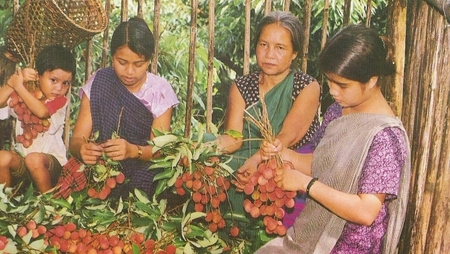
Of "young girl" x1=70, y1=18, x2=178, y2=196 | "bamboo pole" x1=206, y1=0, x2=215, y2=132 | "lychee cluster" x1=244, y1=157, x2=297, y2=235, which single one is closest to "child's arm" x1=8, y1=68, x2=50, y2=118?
"young girl" x1=70, y1=18, x2=178, y2=196

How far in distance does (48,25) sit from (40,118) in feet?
0.83

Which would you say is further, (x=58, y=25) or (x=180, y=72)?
(x=180, y=72)

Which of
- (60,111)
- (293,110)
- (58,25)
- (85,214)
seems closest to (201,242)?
(85,214)

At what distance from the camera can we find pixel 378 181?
1231 millimetres

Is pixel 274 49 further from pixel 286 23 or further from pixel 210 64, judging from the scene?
pixel 210 64

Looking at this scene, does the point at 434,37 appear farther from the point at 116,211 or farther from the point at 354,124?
the point at 116,211

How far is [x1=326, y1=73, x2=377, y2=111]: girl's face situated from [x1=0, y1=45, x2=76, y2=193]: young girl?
2.50 feet

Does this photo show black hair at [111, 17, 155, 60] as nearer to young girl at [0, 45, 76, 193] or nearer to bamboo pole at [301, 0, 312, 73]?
young girl at [0, 45, 76, 193]

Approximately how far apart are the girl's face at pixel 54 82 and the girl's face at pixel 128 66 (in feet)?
0.45

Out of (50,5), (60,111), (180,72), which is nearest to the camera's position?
(50,5)

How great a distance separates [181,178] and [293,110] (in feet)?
1.23

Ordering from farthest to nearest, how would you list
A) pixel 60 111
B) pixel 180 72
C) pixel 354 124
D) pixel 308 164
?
pixel 180 72
pixel 60 111
pixel 308 164
pixel 354 124

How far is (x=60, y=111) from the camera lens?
66.8 inches

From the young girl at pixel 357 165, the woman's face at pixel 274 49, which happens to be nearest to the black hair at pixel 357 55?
the young girl at pixel 357 165
